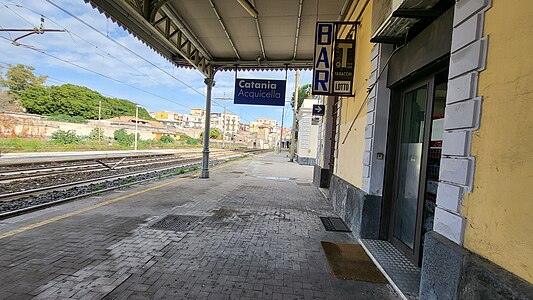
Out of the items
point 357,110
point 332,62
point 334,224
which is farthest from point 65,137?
point 357,110

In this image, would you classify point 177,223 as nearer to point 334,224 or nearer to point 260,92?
point 334,224

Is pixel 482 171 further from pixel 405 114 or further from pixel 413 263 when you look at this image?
pixel 405 114

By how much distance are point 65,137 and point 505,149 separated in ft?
128

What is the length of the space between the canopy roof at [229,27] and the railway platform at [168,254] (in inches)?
175

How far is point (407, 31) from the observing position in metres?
3.88

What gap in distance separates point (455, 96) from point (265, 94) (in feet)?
26.3

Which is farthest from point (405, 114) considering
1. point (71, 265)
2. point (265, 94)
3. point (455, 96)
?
point (265, 94)

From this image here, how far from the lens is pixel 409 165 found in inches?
158

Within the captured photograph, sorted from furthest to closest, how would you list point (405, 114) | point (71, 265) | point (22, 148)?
point (22, 148) < point (405, 114) < point (71, 265)

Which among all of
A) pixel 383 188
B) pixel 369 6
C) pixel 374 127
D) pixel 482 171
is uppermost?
pixel 369 6

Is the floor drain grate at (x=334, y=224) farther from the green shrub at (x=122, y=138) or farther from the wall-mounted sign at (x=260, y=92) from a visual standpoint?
the green shrub at (x=122, y=138)

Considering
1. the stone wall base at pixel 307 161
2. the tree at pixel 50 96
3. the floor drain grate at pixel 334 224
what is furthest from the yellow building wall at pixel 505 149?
the tree at pixel 50 96

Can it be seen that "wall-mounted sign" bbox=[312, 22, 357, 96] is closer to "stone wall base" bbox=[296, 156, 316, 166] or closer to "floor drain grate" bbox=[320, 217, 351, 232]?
"floor drain grate" bbox=[320, 217, 351, 232]

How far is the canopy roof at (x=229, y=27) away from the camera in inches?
237
